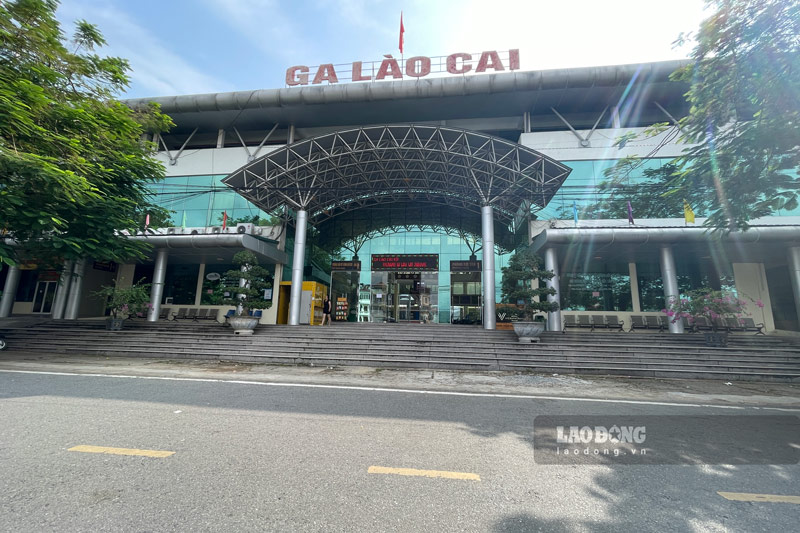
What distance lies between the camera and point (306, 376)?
895 cm

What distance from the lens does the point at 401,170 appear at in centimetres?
1938

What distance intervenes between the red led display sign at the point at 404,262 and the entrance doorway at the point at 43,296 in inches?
870

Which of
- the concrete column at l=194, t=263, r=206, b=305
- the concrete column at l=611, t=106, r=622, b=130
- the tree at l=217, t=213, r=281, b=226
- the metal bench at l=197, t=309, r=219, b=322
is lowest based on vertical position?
the metal bench at l=197, t=309, r=219, b=322

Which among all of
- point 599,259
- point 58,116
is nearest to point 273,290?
point 58,116

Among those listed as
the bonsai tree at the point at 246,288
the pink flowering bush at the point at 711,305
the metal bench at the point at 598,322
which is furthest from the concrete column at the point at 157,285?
the pink flowering bush at the point at 711,305

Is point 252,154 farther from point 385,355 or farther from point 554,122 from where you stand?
point 554,122

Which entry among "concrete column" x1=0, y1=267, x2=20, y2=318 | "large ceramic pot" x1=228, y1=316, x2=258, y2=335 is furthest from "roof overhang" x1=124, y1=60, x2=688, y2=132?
Answer: "large ceramic pot" x1=228, y1=316, x2=258, y2=335

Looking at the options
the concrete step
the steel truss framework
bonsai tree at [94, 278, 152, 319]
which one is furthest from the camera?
the steel truss framework

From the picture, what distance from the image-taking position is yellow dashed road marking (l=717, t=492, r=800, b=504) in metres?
2.88

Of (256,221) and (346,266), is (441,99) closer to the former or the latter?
(346,266)

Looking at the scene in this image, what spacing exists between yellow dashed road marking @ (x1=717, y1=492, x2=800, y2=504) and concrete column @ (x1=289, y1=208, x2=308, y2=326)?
54.2 feet

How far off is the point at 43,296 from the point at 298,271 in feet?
65.1

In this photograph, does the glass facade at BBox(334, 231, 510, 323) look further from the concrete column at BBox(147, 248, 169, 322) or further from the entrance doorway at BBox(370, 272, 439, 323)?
the concrete column at BBox(147, 248, 169, 322)

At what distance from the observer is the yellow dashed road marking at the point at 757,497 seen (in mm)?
2881
